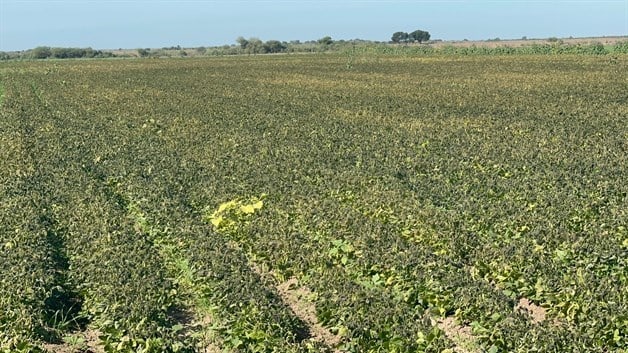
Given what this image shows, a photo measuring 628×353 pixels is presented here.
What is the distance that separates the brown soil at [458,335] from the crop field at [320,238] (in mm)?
21

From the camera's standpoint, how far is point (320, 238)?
36.0ft

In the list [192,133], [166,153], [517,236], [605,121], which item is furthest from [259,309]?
[605,121]

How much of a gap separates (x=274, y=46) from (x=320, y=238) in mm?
136837

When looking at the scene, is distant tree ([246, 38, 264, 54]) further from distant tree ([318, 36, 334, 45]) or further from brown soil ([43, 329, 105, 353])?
brown soil ([43, 329, 105, 353])

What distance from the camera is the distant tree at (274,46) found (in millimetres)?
143875

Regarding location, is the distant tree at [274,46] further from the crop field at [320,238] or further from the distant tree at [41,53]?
the crop field at [320,238]

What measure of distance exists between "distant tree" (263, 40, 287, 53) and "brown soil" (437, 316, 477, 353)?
452 feet

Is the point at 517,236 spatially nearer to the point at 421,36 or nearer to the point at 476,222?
the point at 476,222

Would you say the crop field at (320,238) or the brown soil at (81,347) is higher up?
the crop field at (320,238)

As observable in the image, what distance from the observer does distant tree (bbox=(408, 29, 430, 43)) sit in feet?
598

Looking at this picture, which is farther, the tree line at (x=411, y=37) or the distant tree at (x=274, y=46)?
the tree line at (x=411, y=37)

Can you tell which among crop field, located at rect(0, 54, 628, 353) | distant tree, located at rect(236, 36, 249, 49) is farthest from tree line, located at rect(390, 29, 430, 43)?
crop field, located at rect(0, 54, 628, 353)

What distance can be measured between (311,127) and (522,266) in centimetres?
1436

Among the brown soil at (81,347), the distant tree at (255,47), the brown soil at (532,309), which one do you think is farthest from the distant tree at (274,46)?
the brown soil at (81,347)
